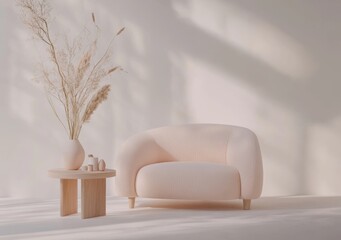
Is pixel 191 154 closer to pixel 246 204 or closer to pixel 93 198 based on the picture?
pixel 246 204

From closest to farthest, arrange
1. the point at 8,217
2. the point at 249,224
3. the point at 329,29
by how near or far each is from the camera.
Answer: the point at 249,224 < the point at 8,217 < the point at 329,29

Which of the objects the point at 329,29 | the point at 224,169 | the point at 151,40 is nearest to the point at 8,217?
the point at 224,169

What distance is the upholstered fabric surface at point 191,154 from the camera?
4645 mm

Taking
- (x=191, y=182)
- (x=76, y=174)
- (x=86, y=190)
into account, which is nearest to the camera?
(x=76, y=174)

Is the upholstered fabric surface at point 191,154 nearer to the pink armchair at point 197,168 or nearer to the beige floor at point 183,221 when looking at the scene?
the pink armchair at point 197,168

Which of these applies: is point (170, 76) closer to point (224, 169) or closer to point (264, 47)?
point (264, 47)

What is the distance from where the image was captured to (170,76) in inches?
239

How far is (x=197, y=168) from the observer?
4641 millimetres

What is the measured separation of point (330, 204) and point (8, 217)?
265cm

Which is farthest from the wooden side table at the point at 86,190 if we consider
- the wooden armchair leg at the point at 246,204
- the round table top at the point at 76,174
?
the wooden armchair leg at the point at 246,204

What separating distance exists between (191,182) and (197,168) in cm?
12

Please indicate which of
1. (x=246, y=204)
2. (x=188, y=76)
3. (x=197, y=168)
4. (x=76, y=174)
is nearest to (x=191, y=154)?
(x=197, y=168)

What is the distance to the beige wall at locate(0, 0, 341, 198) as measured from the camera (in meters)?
5.96

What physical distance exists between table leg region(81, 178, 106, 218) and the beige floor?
83 mm
